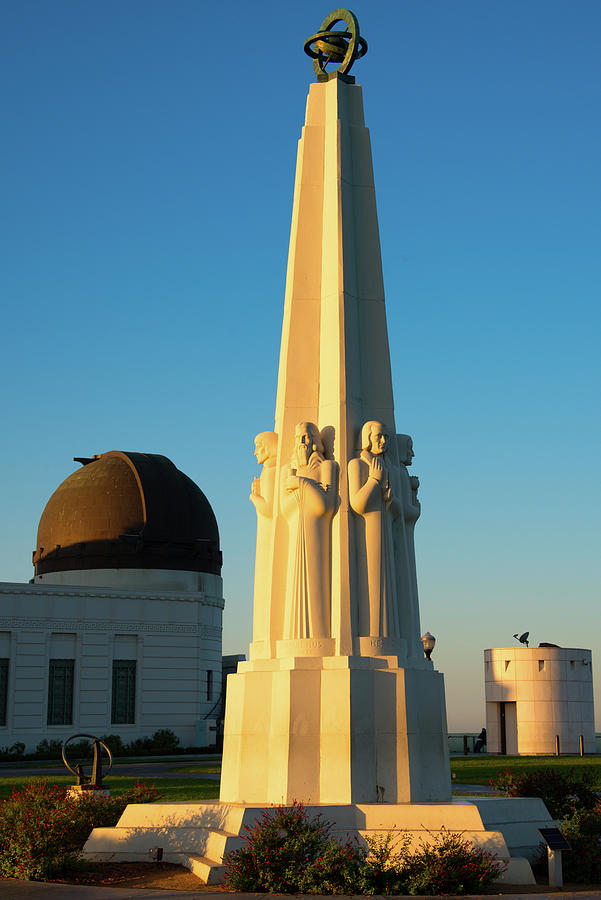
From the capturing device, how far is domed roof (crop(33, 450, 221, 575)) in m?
48.5

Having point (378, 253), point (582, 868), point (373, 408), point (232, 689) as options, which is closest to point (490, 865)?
point (582, 868)

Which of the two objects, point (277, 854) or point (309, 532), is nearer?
point (277, 854)

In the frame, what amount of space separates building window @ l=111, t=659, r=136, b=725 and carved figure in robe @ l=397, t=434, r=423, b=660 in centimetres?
3448

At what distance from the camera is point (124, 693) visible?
45.2 metres

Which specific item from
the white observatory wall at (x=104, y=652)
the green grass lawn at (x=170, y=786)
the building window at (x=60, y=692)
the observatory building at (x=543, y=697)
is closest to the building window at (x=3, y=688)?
the white observatory wall at (x=104, y=652)

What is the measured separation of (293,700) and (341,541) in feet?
6.74

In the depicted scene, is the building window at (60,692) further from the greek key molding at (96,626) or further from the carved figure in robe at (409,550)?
the carved figure in robe at (409,550)

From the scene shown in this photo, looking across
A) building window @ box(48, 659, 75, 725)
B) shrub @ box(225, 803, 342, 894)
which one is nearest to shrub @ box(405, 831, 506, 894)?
shrub @ box(225, 803, 342, 894)

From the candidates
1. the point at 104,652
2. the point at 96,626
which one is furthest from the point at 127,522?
the point at 104,652

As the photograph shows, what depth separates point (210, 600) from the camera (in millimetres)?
49469

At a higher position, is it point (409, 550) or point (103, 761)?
point (409, 550)

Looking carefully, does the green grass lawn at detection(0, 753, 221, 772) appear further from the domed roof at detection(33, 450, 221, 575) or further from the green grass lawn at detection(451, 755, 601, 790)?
the domed roof at detection(33, 450, 221, 575)

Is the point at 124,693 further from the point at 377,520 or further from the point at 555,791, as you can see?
the point at 377,520

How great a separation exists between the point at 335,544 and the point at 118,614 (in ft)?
113
